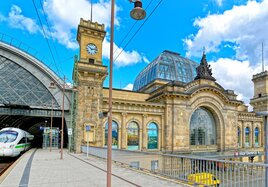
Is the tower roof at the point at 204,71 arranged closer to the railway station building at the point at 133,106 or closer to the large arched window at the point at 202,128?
the railway station building at the point at 133,106

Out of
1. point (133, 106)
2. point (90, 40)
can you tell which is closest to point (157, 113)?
point (133, 106)

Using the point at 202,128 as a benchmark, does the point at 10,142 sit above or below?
below

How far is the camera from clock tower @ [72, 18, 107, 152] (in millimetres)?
26234

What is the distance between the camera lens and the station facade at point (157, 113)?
2725 centimetres

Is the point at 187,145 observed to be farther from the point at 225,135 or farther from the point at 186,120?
the point at 225,135

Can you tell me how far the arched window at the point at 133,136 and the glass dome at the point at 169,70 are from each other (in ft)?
50.5

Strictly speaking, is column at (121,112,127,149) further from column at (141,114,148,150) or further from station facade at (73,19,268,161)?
column at (141,114,148,150)

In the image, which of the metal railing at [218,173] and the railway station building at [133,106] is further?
the railway station building at [133,106]

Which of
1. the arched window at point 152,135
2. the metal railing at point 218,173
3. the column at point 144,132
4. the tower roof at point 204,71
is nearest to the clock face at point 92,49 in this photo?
the column at point 144,132

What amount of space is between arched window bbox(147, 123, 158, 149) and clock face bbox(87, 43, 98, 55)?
44.9 ft

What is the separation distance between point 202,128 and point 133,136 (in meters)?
13.3

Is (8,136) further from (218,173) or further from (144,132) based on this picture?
(218,173)

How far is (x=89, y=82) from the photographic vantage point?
90.8 ft

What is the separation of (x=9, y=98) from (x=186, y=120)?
3014 centimetres
